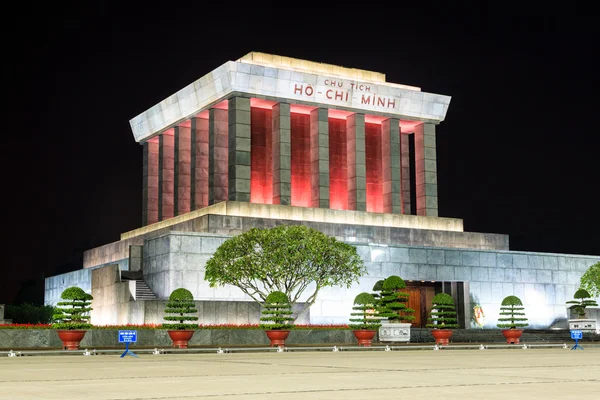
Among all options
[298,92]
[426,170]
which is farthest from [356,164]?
[298,92]

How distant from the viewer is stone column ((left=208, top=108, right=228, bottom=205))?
63.6m

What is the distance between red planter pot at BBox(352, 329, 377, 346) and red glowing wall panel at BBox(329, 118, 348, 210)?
26599 millimetres

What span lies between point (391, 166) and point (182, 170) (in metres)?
16.8

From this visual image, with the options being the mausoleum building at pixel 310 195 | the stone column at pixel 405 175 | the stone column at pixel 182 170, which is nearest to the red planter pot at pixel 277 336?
the mausoleum building at pixel 310 195

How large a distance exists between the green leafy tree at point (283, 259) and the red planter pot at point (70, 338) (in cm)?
1153

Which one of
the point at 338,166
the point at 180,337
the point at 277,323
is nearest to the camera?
the point at 180,337

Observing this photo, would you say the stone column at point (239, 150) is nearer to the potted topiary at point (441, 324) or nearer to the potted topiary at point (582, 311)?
the potted topiary at point (441, 324)

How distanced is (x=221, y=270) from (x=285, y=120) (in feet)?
64.7

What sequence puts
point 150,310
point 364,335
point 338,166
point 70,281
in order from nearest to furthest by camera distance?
point 364,335
point 150,310
point 338,166
point 70,281

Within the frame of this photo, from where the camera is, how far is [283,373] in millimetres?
19250

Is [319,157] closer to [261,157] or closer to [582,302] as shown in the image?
[261,157]

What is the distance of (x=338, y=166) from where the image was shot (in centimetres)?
6919

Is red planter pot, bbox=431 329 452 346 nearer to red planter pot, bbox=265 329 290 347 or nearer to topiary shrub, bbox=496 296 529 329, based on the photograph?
topiary shrub, bbox=496 296 529 329

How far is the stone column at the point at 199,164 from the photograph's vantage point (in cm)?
6638
